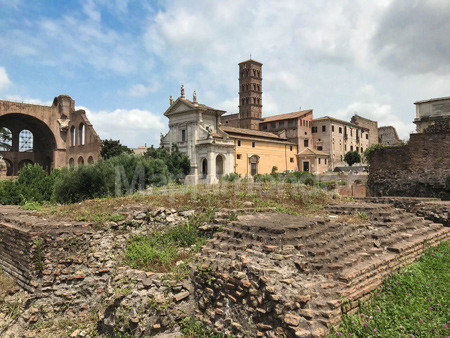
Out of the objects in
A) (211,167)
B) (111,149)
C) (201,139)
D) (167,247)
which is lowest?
(167,247)

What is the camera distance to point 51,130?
33.3 meters

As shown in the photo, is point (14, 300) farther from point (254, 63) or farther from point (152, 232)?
point (254, 63)

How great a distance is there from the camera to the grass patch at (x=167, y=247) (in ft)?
20.1

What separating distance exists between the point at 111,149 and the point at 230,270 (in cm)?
2566

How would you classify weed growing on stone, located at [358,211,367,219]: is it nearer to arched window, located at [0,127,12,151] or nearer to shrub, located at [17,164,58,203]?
shrub, located at [17,164,58,203]

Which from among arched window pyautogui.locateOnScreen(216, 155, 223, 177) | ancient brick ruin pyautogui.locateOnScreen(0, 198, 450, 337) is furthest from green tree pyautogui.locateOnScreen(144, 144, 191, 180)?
ancient brick ruin pyautogui.locateOnScreen(0, 198, 450, 337)

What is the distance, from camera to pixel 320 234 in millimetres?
5371

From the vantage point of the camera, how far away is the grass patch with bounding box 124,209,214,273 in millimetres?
6129

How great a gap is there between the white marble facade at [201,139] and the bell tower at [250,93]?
560 inches

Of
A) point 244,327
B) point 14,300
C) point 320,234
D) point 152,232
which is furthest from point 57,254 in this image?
point 320,234

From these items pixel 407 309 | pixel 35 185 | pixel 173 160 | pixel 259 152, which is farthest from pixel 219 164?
pixel 407 309

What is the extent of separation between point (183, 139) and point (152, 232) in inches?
1129

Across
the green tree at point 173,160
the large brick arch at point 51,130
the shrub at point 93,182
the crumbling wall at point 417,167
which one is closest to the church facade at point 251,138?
the green tree at point 173,160

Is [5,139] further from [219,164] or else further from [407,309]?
[407,309]
